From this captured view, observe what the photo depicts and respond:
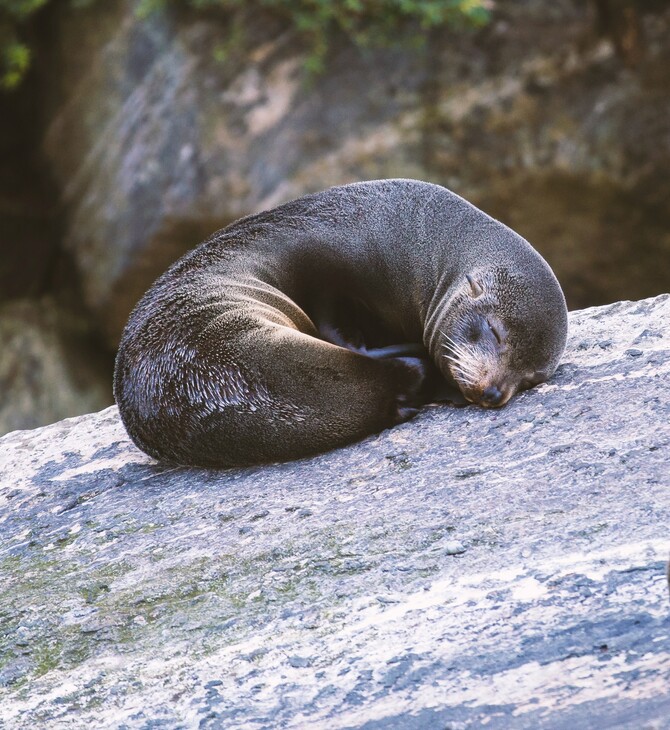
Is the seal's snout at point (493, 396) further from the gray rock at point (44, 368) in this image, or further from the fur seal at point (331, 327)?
the gray rock at point (44, 368)

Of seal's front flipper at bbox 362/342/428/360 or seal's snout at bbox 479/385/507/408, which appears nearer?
seal's snout at bbox 479/385/507/408

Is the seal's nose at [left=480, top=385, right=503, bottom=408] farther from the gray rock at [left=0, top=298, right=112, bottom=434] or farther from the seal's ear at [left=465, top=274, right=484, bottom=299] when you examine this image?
the gray rock at [left=0, top=298, right=112, bottom=434]

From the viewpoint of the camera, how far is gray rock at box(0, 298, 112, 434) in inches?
331

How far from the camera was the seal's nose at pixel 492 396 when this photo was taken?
3793mm

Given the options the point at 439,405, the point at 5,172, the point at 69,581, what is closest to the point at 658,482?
the point at 439,405

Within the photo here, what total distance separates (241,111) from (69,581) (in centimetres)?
517

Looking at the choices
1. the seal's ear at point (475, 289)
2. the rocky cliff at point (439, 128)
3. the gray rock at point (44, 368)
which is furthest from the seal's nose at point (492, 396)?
the gray rock at point (44, 368)

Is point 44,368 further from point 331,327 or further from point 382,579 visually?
point 382,579

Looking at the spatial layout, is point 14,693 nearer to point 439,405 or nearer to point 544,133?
point 439,405

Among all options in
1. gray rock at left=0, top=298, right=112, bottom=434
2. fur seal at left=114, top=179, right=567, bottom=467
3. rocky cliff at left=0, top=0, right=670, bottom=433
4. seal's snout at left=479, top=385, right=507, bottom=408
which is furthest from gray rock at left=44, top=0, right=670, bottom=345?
seal's snout at left=479, top=385, right=507, bottom=408

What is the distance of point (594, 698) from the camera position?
7.24ft

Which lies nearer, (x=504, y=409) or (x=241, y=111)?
(x=504, y=409)

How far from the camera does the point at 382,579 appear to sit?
9.24ft

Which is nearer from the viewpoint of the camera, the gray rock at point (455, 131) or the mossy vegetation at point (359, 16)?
the mossy vegetation at point (359, 16)
